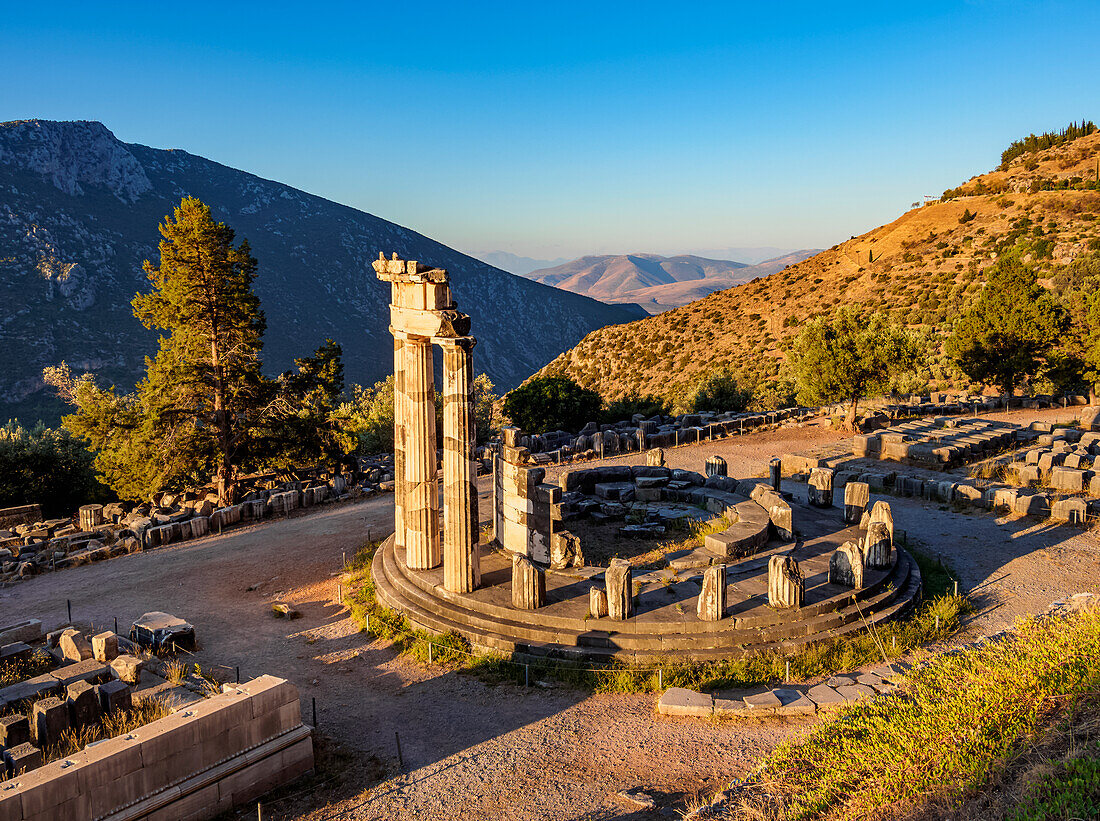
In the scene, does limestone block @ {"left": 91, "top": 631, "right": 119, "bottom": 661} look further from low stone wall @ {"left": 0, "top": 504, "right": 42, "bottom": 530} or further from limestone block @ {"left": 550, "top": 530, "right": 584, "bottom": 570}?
low stone wall @ {"left": 0, "top": 504, "right": 42, "bottom": 530}

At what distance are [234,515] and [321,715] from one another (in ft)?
43.0

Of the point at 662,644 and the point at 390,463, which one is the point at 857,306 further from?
the point at 662,644

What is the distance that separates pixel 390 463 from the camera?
30141 millimetres

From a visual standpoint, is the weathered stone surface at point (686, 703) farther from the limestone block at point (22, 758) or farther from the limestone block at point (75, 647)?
the limestone block at point (75, 647)

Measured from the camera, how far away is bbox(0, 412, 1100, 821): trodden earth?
30.6ft

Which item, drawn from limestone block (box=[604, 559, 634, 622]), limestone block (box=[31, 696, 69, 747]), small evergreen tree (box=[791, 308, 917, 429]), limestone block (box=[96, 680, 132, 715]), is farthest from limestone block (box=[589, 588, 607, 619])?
small evergreen tree (box=[791, 308, 917, 429])

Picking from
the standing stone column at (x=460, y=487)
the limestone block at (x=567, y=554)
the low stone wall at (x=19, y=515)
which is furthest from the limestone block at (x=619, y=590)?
the low stone wall at (x=19, y=515)

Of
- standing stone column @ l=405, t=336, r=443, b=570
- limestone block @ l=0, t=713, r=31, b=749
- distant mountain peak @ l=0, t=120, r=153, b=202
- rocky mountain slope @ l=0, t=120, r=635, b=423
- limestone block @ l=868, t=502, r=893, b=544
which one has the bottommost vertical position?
limestone block @ l=0, t=713, r=31, b=749

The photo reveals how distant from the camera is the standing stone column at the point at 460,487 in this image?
13891 mm

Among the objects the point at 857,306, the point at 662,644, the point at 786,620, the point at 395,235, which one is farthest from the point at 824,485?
the point at 395,235

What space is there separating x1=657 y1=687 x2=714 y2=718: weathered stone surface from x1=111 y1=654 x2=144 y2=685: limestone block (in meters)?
8.71

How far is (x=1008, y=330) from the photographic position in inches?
1495

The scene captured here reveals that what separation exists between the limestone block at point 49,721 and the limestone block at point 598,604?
324 inches

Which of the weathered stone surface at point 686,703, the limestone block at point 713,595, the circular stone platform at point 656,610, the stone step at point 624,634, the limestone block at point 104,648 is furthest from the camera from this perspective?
the limestone block at point 104,648
